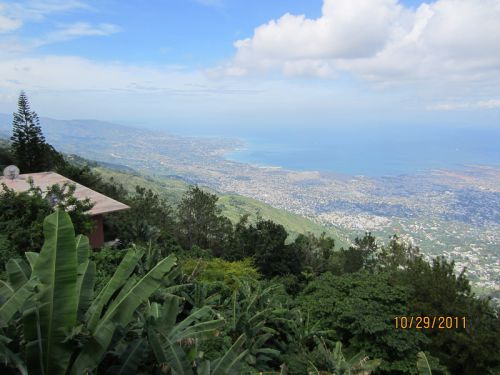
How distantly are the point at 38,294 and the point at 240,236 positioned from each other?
19.4 m

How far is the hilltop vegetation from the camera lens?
10.8ft

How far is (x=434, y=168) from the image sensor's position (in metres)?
186

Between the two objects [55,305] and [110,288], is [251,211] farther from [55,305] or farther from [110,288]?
[55,305]

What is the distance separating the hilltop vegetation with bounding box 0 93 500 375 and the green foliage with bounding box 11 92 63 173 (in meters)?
4.85

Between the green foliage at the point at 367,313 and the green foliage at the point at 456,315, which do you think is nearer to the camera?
the green foliage at the point at 367,313

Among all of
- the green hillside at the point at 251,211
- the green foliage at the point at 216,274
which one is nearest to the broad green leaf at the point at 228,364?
the green foliage at the point at 216,274

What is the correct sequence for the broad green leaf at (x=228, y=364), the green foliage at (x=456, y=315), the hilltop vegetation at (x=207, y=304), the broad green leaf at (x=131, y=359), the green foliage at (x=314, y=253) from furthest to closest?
the green foliage at (x=314, y=253) → the green foliage at (x=456, y=315) → the broad green leaf at (x=228, y=364) → the broad green leaf at (x=131, y=359) → the hilltop vegetation at (x=207, y=304)

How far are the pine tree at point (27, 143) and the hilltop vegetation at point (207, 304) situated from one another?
493 centimetres

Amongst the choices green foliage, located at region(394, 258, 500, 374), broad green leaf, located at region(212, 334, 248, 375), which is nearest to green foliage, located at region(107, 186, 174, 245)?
green foliage, located at region(394, 258, 500, 374)

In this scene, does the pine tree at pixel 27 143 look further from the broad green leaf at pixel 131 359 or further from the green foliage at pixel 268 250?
the broad green leaf at pixel 131 359

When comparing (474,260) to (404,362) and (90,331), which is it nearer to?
(404,362)

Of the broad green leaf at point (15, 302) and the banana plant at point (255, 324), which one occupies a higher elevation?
the broad green leaf at point (15, 302)

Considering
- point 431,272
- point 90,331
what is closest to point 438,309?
point 431,272

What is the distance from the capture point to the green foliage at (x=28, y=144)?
27.7m
